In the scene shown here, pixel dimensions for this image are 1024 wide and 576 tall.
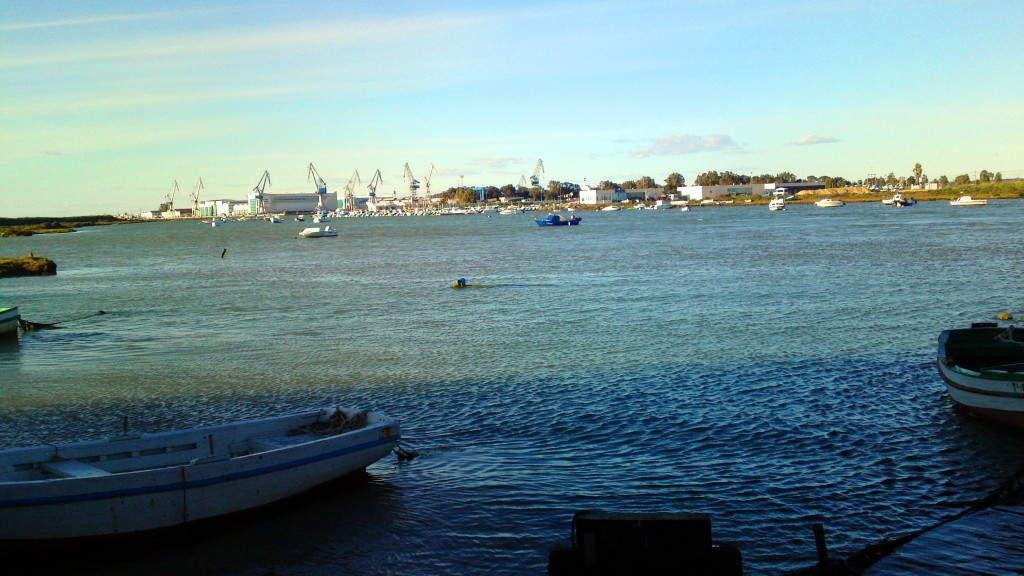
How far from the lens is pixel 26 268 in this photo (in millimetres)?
69562

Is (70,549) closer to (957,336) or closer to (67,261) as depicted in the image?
(957,336)

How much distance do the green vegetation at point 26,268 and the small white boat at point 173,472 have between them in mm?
64124

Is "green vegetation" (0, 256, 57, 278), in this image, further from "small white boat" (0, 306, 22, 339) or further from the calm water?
"small white boat" (0, 306, 22, 339)

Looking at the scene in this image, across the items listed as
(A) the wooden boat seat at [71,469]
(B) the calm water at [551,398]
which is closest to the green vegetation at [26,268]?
(B) the calm water at [551,398]

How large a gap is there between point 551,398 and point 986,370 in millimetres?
9971

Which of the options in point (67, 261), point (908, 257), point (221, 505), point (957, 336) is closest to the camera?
point (221, 505)

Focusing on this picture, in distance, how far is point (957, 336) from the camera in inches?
797

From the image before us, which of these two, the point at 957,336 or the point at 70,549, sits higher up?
the point at 957,336

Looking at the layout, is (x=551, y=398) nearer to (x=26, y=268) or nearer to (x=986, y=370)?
(x=986, y=370)

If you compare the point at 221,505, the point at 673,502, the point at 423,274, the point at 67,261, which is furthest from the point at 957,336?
the point at 67,261

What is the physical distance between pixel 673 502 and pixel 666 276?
40532 mm

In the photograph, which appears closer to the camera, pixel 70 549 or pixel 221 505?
pixel 70 549

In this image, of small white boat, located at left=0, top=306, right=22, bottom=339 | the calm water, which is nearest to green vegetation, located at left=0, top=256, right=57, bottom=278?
the calm water

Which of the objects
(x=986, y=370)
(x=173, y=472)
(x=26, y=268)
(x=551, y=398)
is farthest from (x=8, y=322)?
(x=26, y=268)
